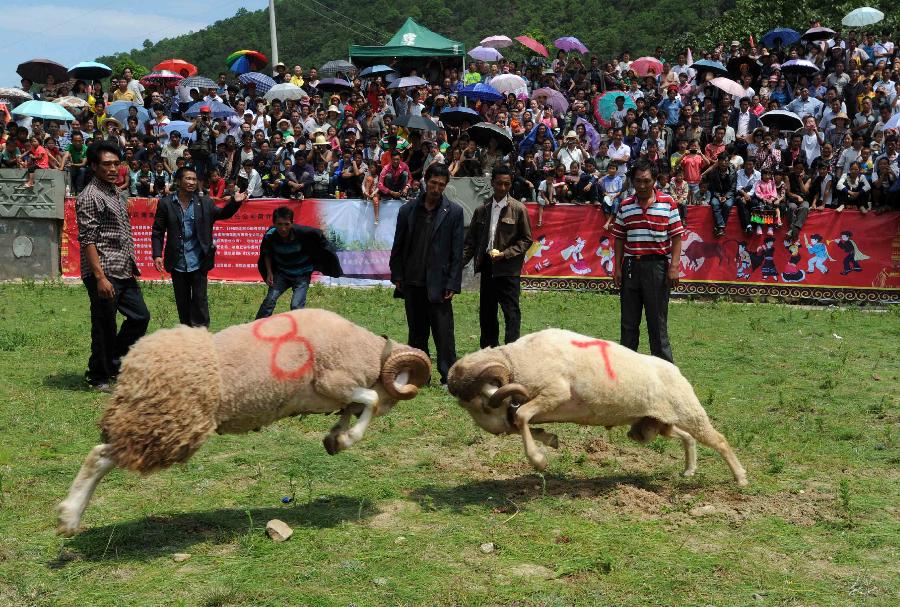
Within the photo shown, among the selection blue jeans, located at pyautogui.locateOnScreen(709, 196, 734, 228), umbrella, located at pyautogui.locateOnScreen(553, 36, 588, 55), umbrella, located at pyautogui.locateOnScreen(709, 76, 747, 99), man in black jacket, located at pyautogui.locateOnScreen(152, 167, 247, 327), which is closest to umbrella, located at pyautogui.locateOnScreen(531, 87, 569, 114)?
umbrella, located at pyautogui.locateOnScreen(709, 76, 747, 99)

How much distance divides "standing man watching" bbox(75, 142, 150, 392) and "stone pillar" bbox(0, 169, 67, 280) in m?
9.37

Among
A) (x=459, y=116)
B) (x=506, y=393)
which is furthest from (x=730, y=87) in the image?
(x=506, y=393)

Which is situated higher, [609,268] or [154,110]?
[154,110]

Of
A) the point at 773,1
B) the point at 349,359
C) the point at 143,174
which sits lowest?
the point at 349,359

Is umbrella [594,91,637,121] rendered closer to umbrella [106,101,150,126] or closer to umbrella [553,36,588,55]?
umbrella [553,36,588,55]

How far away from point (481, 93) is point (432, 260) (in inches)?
494

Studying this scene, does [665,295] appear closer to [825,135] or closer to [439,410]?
[439,410]

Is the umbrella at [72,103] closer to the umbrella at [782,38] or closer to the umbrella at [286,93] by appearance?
the umbrella at [286,93]

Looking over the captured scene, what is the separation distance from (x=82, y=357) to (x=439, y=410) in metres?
4.62

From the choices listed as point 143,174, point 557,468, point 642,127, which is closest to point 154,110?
point 143,174

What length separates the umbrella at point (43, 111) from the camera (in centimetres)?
1912

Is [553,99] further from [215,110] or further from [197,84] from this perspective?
[197,84]

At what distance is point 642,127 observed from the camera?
60.4 ft

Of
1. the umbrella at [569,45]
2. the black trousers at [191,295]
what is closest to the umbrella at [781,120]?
the umbrella at [569,45]
